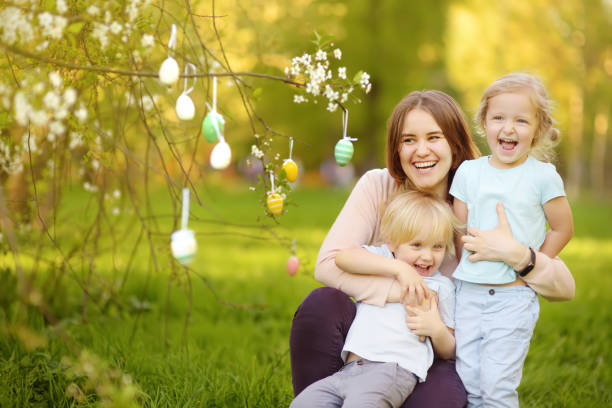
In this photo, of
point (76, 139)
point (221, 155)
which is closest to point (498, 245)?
point (221, 155)

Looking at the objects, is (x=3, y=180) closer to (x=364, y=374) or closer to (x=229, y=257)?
(x=364, y=374)

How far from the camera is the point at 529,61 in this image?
1723cm

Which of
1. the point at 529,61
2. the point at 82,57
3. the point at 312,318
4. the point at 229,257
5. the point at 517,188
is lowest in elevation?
the point at 229,257

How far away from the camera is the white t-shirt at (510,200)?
7.16 feet

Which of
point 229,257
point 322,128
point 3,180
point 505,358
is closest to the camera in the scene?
point 505,358

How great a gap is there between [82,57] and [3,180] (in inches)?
46.2

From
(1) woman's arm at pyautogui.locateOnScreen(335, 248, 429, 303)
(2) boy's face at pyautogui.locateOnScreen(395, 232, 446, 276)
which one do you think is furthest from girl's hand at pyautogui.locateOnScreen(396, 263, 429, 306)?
(2) boy's face at pyautogui.locateOnScreen(395, 232, 446, 276)

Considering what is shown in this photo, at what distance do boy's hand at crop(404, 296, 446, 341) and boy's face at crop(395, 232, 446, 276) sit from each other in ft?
0.64

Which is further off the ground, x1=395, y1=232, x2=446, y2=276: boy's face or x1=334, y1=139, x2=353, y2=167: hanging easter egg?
x1=334, y1=139, x2=353, y2=167: hanging easter egg

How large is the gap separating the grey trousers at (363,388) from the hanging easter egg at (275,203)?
0.65 meters

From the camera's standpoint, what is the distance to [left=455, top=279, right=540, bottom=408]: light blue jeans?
2.09 meters

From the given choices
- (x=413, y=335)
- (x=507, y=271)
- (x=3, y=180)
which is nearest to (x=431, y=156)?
(x=507, y=271)

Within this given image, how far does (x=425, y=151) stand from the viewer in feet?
7.97

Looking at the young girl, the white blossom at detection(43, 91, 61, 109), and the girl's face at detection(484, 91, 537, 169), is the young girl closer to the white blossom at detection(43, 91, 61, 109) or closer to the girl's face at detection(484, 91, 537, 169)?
the girl's face at detection(484, 91, 537, 169)
